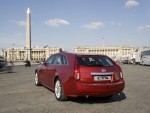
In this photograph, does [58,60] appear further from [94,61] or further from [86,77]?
→ [86,77]

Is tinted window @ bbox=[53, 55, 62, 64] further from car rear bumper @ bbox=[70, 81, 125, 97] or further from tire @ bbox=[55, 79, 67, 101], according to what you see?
car rear bumper @ bbox=[70, 81, 125, 97]

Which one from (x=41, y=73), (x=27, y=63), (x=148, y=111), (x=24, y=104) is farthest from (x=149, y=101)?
(x=27, y=63)

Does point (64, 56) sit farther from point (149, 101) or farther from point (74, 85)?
point (149, 101)

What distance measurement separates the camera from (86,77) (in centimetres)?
860

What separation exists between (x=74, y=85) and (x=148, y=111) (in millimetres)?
2154

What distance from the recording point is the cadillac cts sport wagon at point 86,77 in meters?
8.59

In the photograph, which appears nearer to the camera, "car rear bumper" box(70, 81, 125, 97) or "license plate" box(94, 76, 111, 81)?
"car rear bumper" box(70, 81, 125, 97)

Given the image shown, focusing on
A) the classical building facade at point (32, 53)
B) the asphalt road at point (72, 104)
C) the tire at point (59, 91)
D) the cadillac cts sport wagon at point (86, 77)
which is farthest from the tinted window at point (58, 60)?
the classical building facade at point (32, 53)

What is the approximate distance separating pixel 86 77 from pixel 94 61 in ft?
2.47

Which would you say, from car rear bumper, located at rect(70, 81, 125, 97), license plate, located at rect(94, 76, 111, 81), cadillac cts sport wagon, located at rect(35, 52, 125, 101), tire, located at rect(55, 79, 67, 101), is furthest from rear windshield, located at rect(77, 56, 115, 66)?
tire, located at rect(55, 79, 67, 101)

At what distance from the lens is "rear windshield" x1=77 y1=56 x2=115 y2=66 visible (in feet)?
29.4

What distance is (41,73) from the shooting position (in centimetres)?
1234

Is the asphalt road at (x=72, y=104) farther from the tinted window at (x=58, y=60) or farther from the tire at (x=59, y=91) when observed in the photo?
the tinted window at (x=58, y=60)

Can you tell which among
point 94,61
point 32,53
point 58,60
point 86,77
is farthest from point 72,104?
point 32,53
